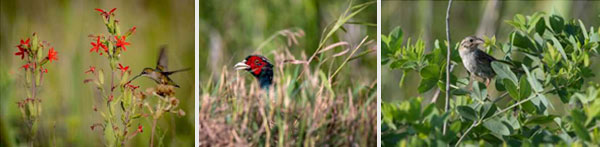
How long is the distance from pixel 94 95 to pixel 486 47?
66.6 inches

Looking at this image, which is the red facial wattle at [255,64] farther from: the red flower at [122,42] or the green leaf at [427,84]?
the green leaf at [427,84]

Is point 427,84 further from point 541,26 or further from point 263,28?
point 263,28

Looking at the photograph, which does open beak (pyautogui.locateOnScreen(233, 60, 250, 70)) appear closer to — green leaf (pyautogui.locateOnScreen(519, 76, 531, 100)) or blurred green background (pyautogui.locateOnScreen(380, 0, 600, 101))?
blurred green background (pyautogui.locateOnScreen(380, 0, 600, 101))

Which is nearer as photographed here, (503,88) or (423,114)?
(423,114)

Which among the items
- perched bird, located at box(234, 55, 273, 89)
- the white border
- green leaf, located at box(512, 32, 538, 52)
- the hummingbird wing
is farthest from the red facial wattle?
green leaf, located at box(512, 32, 538, 52)

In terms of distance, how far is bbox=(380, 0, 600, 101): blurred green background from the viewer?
3.99 metres

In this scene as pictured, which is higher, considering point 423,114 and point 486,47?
point 486,47

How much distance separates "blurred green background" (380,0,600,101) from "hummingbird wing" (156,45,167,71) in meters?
0.94

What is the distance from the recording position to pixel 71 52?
12.9 ft

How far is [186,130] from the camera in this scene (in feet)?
13.2

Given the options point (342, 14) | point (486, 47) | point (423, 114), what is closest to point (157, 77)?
point (342, 14)

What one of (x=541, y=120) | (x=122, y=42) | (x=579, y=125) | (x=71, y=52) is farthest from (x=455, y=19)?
(x=71, y=52)

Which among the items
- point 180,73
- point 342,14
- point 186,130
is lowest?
point 186,130

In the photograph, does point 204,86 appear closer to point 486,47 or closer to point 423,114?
point 423,114
